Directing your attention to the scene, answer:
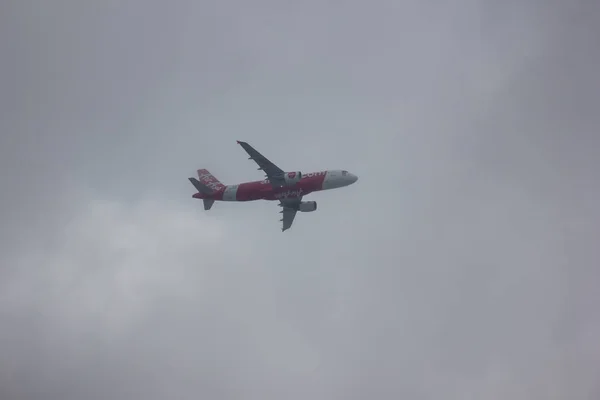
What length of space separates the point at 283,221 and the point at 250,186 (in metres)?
9.72

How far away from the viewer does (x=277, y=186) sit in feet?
315

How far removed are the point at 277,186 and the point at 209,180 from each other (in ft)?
56.5

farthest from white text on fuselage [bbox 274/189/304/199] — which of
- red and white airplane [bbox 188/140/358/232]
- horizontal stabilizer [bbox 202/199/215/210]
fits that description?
horizontal stabilizer [bbox 202/199/215/210]

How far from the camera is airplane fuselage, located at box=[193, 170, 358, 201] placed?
92.8 m

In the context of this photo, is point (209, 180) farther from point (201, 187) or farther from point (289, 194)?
point (289, 194)

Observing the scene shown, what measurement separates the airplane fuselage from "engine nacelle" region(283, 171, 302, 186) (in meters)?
0.34

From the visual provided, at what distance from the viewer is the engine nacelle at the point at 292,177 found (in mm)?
93875

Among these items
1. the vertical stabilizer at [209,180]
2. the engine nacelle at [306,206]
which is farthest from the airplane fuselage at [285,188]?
the engine nacelle at [306,206]

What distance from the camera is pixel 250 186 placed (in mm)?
99188

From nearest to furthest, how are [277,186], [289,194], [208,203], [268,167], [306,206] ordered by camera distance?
[268,167], [277,186], [289,194], [306,206], [208,203]

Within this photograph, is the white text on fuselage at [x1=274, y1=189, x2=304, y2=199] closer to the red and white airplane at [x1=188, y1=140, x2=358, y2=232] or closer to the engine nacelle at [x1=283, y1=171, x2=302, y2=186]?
the red and white airplane at [x1=188, y1=140, x2=358, y2=232]

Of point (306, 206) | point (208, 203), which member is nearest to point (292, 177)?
point (306, 206)

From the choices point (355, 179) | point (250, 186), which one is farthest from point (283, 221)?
point (355, 179)

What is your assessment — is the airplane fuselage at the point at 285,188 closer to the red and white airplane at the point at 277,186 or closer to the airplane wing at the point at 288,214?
the red and white airplane at the point at 277,186
